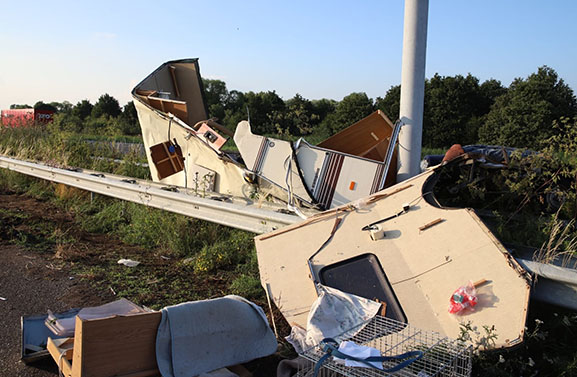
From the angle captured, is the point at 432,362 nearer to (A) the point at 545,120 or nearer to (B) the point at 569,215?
(B) the point at 569,215

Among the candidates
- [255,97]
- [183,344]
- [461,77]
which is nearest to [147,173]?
[183,344]

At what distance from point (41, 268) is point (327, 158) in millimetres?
3640

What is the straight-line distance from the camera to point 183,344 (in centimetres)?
328

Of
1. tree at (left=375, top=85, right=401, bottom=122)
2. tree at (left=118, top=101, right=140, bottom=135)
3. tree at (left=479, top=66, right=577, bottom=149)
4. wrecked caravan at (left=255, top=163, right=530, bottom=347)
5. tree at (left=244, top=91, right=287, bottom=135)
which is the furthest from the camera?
tree at (left=118, top=101, right=140, bottom=135)

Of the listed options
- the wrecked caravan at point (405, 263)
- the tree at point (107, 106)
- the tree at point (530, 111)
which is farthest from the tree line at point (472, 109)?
the tree at point (107, 106)

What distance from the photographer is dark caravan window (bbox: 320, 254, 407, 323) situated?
3.95 m

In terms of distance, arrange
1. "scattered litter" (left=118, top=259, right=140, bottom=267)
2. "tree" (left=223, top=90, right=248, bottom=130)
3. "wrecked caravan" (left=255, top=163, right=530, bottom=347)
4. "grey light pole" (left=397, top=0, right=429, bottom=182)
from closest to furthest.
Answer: "wrecked caravan" (left=255, top=163, right=530, bottom=347) → "grey light pole" (left=397, top=0, right=429, bottom=182) → "scattered litter" (left=118, top=259, right=140, bottom=267) → "tree" (left=223, top=90, right=248, bottom=130)

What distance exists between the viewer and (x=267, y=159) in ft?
21.1

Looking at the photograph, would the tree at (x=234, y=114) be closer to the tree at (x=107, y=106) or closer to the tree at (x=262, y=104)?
the tree at (x=262, y=104)

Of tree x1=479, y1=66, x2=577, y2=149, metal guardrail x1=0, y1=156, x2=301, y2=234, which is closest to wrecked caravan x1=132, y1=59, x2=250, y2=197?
metal guardrail x1=0, y1=156, x2=301, y2=234

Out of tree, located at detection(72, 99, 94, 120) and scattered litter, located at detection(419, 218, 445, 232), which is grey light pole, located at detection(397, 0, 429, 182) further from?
tree, located at detection(72, 99, 94, 120)

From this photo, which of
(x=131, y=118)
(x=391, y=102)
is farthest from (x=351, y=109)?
(x=131, y=118)

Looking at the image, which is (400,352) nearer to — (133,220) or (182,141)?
(133,220)

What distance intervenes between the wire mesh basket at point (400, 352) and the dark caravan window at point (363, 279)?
190mm
